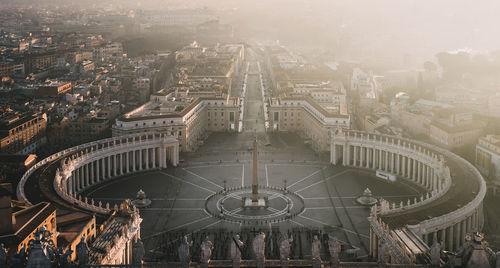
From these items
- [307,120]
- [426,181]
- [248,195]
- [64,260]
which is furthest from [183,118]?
[64,260]

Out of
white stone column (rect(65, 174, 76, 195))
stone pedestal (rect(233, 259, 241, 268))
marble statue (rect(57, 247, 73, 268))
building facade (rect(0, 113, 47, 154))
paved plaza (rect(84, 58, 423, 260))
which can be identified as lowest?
paved plaza (rect(84, 58, 423, 260))

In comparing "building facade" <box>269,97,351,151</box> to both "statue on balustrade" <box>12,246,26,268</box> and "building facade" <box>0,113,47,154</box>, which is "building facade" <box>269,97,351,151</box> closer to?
"building facade" <box>0,113,47,154</box>

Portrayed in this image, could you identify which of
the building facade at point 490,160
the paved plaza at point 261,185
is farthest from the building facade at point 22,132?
the building facade at point 490,160

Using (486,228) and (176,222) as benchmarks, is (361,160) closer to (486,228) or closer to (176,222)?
(486,228)

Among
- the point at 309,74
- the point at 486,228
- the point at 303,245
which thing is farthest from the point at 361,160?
the point at 309,74

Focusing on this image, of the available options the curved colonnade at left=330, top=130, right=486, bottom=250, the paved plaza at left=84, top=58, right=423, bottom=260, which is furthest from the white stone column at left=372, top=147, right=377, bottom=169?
the paved plaza at left=84, top=58, right=423, bottom=260

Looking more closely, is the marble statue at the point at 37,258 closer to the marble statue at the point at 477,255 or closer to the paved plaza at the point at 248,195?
the marble statue at the point at 477,255
